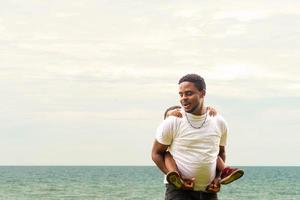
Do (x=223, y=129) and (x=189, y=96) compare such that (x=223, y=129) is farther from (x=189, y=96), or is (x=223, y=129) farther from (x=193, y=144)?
(x=189, y=96)

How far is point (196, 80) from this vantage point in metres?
6.09

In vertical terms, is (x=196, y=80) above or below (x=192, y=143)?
above

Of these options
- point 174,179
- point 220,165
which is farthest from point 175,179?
point 220,165

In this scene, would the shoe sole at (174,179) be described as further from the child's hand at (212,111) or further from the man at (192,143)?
the child's hand at (212,111)

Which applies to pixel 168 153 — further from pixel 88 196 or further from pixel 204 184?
pixel 88 196

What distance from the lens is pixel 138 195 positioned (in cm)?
4562

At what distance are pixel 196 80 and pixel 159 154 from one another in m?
0.67

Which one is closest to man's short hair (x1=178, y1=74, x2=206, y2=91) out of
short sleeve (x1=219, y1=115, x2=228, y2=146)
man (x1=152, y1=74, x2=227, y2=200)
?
man (x1=152, y1=74, x2=227, y2=200)

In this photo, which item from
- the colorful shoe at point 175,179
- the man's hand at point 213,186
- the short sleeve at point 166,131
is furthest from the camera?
the man's hand at point 213,186

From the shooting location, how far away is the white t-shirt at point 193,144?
6.18 m

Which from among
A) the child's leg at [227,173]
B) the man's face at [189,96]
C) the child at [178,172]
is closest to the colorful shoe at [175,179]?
the child at [178,172]

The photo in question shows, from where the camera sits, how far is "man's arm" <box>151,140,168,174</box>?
6.21 metres

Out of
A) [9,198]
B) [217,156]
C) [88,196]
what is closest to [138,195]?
[88,196]

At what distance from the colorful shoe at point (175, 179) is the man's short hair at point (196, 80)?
2.24 ft
